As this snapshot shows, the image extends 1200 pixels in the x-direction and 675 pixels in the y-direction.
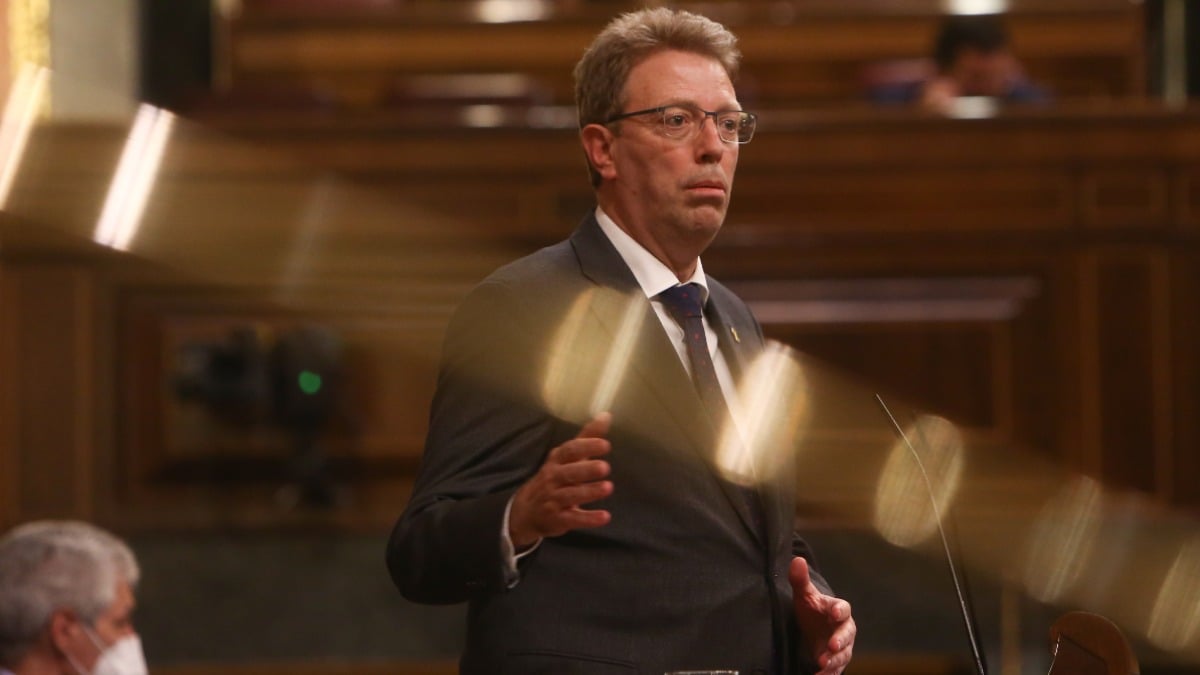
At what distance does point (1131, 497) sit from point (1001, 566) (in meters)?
0.33

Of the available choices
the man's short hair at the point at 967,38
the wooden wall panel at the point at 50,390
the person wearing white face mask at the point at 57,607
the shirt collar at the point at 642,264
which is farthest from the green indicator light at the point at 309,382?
the man's short hair at the point at 967,38

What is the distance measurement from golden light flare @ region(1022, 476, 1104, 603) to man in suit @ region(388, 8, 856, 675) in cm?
186

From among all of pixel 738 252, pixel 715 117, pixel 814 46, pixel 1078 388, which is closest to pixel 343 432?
pixel 738 252

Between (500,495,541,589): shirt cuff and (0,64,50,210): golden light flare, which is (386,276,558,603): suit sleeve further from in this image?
(0,64,50,210): golden light flare

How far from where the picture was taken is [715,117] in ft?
5.41

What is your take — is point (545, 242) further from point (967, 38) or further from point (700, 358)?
point (700, 358)

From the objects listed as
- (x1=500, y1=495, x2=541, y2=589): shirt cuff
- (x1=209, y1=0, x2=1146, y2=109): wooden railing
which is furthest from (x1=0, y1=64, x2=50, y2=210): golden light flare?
(x1=500, y1=495, x2=541, y2=589): shirt cuff

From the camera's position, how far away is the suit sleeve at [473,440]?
1.46 metres

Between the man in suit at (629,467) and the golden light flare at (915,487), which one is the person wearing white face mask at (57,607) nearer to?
the man in suit at (629,467)

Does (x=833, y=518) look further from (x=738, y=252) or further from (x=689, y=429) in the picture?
(x=689, y=429)

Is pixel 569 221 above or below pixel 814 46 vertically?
below

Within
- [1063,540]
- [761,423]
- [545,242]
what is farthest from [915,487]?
[761,423]

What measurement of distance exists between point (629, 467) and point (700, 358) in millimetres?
151

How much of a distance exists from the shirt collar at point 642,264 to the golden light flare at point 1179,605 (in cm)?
193
